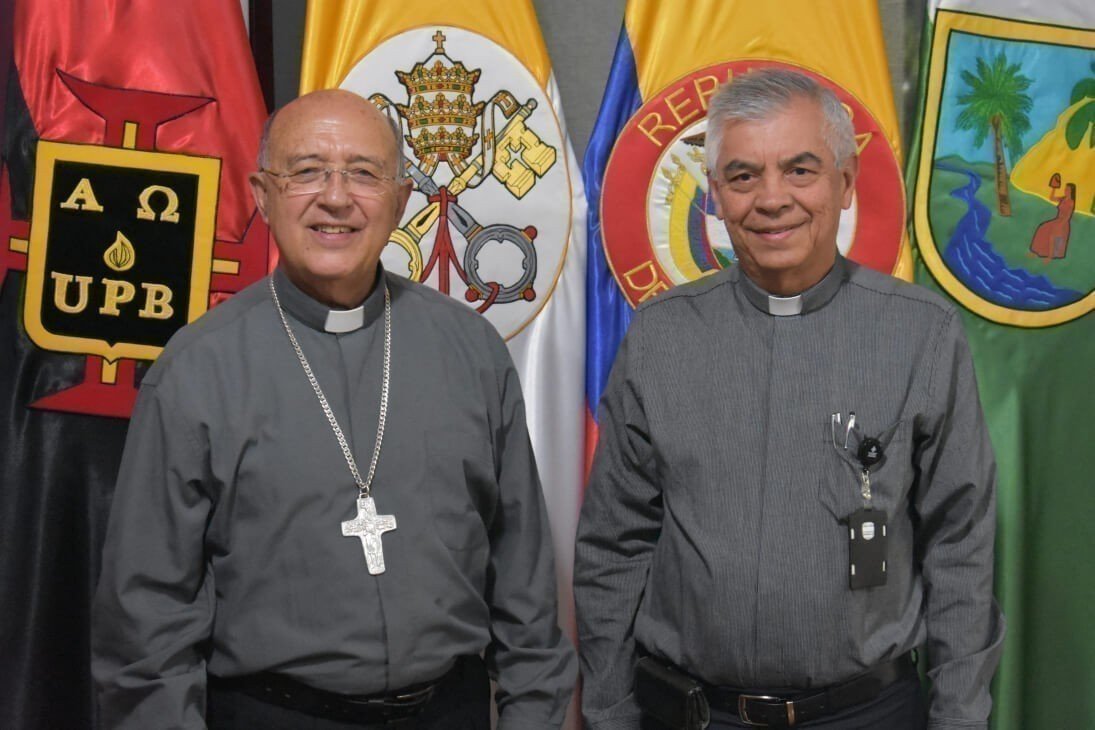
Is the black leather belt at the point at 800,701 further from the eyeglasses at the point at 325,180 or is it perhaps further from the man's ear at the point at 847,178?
the eyeglasses at the point at 325,180

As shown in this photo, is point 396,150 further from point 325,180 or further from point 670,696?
point 670,696

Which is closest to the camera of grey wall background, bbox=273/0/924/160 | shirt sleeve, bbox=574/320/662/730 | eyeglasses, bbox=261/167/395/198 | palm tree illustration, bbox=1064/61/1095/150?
eyeglasses, bbox=261/167/395/198

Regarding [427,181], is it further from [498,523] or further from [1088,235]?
[1088,235]

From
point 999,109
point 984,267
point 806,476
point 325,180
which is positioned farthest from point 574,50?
point 806,476

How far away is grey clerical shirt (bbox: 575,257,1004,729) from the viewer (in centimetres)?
191

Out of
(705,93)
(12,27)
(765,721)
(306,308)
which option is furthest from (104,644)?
(705,93)

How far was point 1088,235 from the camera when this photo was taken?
2789 mm

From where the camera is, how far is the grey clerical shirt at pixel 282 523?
1.79 meters

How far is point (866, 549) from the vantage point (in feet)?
6.25

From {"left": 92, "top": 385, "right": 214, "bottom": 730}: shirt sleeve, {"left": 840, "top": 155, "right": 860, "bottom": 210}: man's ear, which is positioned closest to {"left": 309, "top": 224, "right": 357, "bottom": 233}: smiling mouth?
{"left": 92, "top": 385, "right": 214, "bottom": 730}: shirt sleeve

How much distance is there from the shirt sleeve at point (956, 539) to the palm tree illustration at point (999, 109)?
38.2 inches

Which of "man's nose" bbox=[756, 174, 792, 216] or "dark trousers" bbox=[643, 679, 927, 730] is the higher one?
"man's nose" bbox=[756, 174, 792, 216]

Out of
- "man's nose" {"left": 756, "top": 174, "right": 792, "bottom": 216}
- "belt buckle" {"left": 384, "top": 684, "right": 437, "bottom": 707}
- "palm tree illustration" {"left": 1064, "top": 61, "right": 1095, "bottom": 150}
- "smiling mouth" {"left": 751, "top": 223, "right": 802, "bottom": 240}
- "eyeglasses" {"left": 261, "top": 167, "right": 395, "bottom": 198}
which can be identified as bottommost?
"belt buckle" {"left": 384, "top": 684, "right": 437, "bottom": 707}

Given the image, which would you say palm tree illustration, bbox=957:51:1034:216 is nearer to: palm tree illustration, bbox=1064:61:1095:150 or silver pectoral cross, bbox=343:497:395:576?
palm tree illustration, bbox=1064:61:1095:150
